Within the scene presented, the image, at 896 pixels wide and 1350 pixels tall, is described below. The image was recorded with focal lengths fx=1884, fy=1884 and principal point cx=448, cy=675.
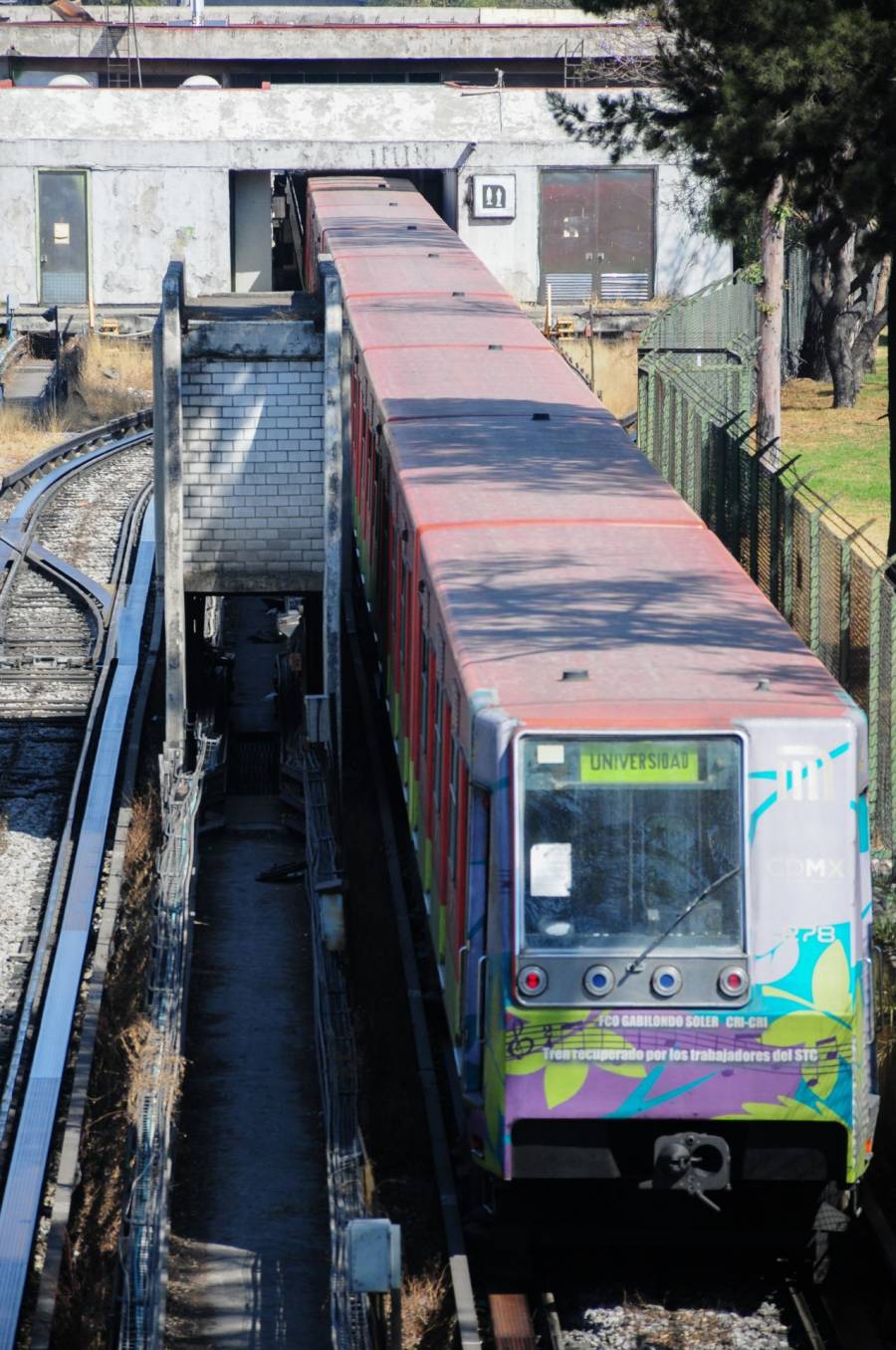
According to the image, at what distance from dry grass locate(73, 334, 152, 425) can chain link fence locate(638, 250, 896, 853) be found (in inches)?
422

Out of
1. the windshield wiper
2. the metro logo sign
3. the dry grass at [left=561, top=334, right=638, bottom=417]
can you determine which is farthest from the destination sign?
the metro logo sign

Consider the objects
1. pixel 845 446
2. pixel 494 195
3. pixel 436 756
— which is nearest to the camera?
pixel 436 756

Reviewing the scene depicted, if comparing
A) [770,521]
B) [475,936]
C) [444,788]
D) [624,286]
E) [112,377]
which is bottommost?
[475,936]

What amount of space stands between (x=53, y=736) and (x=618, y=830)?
36.4 ft

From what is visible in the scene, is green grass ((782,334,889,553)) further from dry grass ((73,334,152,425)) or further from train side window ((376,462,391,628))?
dry grass ((73,334,152,425))

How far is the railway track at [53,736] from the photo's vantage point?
11609 millimetres

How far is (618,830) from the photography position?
8.18 metres

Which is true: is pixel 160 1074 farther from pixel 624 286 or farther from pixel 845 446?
pixel 624 286

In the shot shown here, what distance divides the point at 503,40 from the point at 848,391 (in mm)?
30899

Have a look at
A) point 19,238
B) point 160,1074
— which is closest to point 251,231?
point 19,238

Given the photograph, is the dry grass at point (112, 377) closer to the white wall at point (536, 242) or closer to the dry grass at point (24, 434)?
the dry grass at point (24, 434)

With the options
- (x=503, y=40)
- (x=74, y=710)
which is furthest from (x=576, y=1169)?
(x=503, y=40)

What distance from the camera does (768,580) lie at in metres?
16.8

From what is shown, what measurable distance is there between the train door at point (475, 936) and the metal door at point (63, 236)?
3482 centimetres
